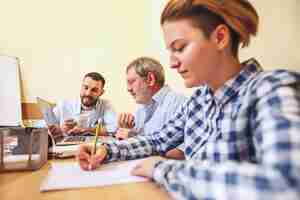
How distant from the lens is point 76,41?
1981 mm

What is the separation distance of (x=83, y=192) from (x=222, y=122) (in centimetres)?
30

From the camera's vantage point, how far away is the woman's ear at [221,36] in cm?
62

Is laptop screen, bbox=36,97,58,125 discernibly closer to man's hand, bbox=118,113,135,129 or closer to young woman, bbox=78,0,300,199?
man's hand, bbox=118,113,135,129

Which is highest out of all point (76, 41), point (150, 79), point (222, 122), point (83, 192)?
point (76, 41)

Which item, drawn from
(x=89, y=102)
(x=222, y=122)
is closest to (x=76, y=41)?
(x=89, y=102)

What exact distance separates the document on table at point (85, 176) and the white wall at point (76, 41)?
3.91 feet

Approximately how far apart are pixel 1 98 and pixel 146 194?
1.61 m

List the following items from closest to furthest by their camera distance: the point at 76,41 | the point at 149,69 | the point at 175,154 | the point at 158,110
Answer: the point at 175,154 → the point at 158,110 → the point at 149,69 → the point at 76,41

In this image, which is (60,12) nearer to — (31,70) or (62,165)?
(31,70)

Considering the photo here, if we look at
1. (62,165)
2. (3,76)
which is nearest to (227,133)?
(62,165)

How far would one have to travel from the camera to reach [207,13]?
0.62m

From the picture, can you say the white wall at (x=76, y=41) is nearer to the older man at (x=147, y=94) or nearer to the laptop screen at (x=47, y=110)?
the laptop screen at (x=47, y=110)

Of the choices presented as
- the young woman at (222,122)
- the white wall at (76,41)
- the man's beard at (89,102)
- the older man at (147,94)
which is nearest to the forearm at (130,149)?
the young woman at (222,122)

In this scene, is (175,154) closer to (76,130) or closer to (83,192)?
(83,192)
